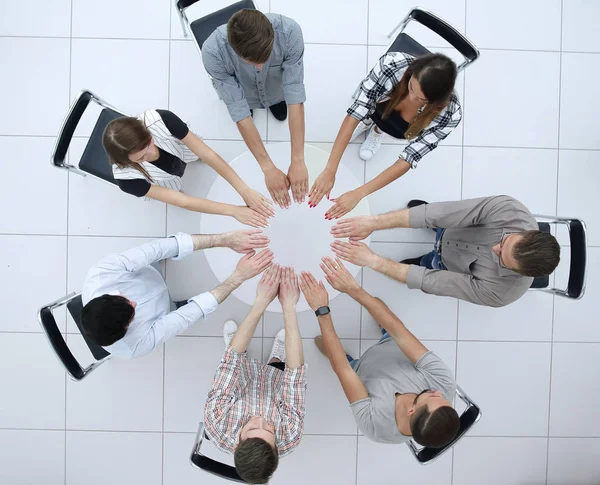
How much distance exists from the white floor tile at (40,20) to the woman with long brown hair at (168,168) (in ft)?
3.92

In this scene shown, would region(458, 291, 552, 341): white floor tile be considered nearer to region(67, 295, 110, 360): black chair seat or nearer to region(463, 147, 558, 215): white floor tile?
region(463, 147, 558, 215): white floor tile

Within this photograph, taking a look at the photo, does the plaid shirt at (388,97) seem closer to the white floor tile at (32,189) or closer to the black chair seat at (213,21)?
the black chair seat at (213,21)

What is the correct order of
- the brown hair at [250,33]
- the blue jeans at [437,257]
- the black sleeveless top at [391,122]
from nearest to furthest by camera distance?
the brown hair at [250,33] → the black sleeveless top at [391,122] → the blue jeans at [437,257]

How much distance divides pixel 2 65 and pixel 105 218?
1.19m

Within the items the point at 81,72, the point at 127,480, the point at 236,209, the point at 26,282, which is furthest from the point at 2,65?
the point at 127,480

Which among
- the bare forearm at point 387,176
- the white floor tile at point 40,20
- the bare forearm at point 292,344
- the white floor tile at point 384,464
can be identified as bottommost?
the white floor tile at point 384,464

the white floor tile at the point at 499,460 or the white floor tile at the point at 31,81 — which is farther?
the white floor tile at the point at 499,460

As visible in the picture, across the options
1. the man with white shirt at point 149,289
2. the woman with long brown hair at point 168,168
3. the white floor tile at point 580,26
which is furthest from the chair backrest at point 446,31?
the man with white shirt at point 149,289

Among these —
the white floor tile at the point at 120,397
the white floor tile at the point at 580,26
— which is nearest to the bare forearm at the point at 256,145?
the white floor tile at the point at 120,397

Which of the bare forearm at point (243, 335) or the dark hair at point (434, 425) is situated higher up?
the bare forearm at point (243, 335)

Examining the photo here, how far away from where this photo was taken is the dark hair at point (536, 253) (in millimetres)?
1633

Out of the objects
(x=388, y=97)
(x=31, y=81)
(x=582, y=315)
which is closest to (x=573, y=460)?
(x=582, y=315)

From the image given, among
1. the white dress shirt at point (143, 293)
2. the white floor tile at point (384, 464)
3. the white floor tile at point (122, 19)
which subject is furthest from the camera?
the white floor tile at point (384, 464)

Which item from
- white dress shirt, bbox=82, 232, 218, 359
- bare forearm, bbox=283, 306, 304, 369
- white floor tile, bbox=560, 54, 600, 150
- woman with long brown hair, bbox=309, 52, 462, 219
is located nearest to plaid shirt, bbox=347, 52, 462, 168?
woman with long brown hair, bbox=309, 52, 462, 219
